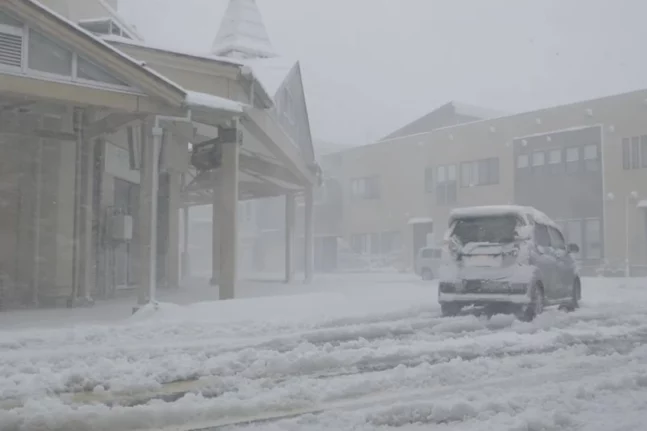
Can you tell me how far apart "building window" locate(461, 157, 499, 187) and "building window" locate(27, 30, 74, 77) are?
28.9 meters

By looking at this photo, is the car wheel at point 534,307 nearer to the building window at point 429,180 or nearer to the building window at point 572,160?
the building window at point 572,160

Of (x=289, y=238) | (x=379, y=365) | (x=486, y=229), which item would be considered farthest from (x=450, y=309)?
(x=289, y=238)

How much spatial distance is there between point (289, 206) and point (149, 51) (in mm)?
12215

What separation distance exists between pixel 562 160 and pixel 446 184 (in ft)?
22.4

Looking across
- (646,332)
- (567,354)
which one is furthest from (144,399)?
(646,332)

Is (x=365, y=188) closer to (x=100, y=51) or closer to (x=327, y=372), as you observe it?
(x=100, y=51)

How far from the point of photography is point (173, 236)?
21.2 m

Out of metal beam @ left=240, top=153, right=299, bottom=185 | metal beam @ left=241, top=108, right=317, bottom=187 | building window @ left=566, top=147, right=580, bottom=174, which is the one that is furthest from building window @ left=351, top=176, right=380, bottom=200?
metal beam @ left=241, top=108, right=317, bottom=187

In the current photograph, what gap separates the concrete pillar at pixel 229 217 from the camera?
13367mm

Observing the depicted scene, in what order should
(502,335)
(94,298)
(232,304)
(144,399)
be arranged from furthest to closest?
(94,298), (232,304), (502,335), (144,399)

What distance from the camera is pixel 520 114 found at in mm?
35844

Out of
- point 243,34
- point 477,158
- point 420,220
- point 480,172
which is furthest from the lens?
point 420,220

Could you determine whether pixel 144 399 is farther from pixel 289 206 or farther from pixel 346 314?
pixel 289 206

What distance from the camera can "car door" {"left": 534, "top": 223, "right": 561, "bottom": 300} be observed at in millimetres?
11883
